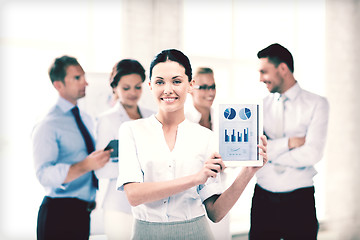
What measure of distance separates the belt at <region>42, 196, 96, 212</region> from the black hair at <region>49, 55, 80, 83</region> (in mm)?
722

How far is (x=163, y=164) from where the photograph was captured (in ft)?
5.50

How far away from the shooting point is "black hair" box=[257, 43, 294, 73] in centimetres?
236

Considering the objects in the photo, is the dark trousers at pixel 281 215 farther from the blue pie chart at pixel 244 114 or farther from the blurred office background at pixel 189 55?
the blue pie chart at pixel 244 114

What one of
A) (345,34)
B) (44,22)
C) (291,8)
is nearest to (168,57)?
(44,22)

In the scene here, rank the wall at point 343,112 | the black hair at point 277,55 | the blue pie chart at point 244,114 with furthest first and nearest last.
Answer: the wall at point 343,112 < the black hair at point 277,55 < the blue pie chart at point 244,114

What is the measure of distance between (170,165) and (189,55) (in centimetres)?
93

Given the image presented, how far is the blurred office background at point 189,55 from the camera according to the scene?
2084mm

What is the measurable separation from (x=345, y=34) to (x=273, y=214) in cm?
152

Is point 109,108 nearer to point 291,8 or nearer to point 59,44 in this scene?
point 59,44

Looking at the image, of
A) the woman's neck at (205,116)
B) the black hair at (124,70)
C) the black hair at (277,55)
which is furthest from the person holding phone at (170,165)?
the black hair at (277,55)

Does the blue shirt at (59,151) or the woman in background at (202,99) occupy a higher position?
the woman in background at (202,99)

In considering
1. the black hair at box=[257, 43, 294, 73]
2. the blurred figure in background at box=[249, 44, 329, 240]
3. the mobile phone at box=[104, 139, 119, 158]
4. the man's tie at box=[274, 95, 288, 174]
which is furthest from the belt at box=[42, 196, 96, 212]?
the black hair at box=[257, 43, 294, 73]

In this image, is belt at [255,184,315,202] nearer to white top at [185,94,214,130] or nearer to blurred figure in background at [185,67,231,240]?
blurred figure in background at [185,67,231,240]

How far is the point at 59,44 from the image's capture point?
6.98ft
